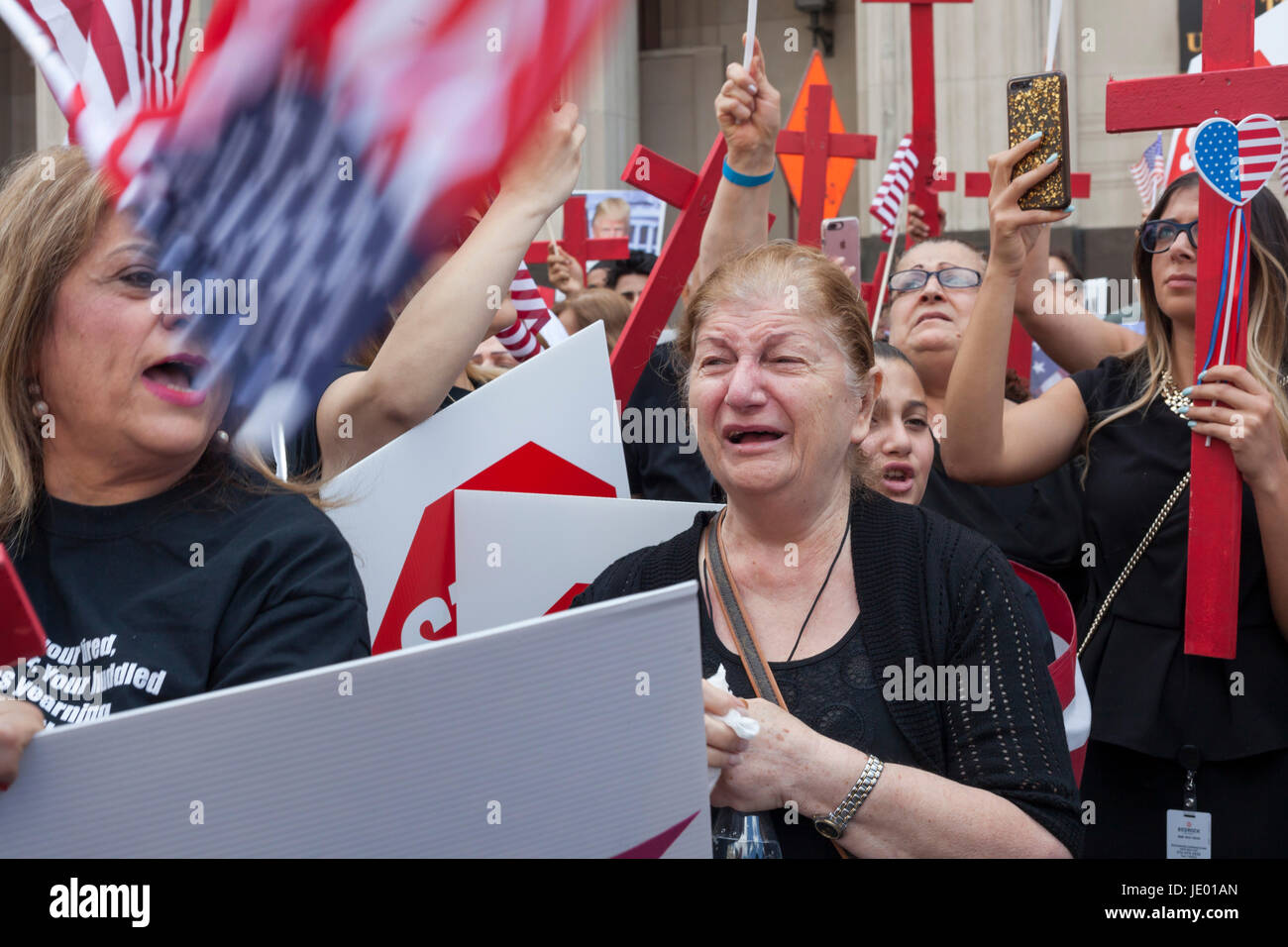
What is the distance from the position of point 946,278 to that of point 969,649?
212 centimetres

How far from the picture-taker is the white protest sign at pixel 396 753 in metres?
1.16

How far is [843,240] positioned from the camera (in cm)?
449

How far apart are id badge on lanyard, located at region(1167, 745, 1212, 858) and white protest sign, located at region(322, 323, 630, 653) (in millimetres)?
1236

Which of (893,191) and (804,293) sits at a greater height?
(893,191)

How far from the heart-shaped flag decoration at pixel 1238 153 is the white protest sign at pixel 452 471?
1.21 meters

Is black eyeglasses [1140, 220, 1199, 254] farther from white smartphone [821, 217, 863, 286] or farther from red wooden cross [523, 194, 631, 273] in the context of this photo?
red wooden cross [523, 194, 631, 273]

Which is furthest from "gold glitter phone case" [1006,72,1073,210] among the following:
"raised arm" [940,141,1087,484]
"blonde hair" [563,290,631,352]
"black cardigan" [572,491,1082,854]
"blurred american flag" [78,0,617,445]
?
"blonde hair" [563,290,631,352]

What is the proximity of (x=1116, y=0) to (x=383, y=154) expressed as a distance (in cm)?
1141

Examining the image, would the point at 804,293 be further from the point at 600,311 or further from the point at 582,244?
the point at 582,244

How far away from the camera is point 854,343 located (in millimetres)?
2127

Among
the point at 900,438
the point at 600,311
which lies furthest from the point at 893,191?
the point at 900,438

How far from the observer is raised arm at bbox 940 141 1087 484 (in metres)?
2.53
